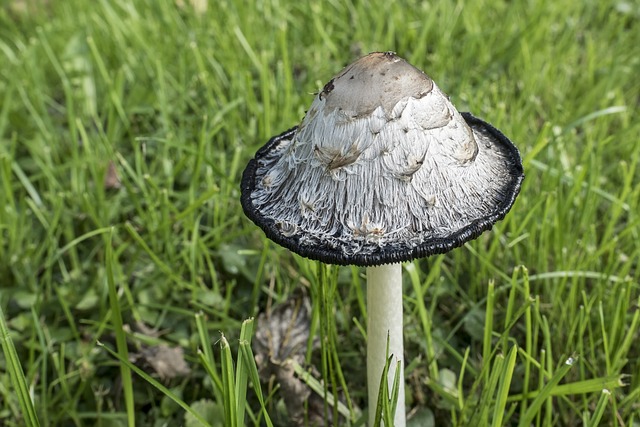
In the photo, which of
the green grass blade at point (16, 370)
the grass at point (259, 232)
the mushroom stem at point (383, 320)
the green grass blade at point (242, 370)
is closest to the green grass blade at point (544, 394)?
the grass at point (259, 232)

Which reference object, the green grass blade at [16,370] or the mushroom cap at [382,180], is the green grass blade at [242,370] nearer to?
the mushroom cap at [382,180]

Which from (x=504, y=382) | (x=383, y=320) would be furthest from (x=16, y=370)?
(x=504, y=382)

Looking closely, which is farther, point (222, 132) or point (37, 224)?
point (222, 132)

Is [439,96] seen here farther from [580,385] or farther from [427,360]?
[427,360]

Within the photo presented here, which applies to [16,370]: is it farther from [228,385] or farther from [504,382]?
[504,382]

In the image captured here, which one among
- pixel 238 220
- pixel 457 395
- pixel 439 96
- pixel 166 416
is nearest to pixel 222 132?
pixel 238 220
